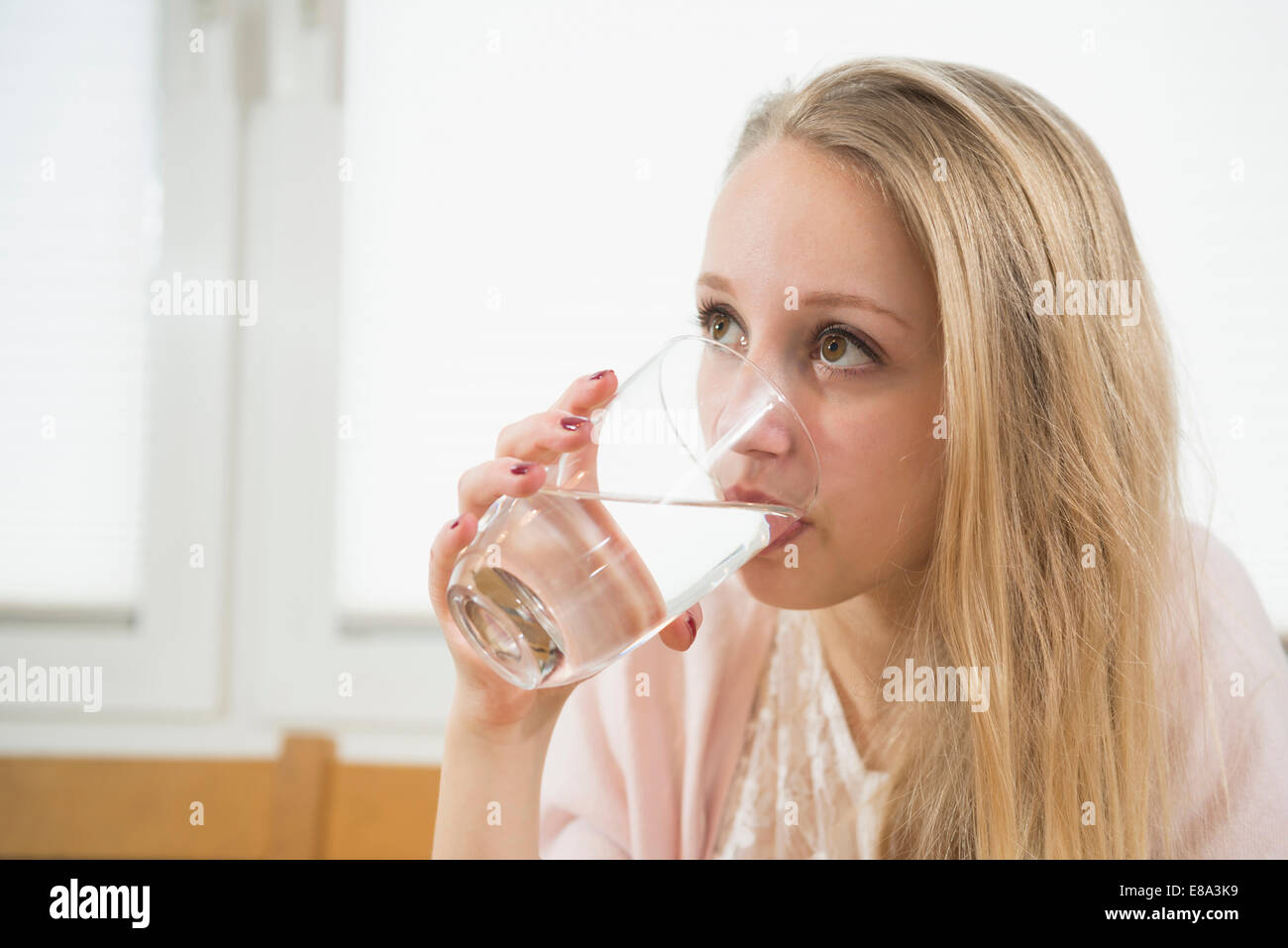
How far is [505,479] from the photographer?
0.56m

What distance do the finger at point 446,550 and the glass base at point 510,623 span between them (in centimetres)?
6

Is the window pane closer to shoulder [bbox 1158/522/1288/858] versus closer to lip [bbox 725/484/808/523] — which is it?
lip [bbox 725/484/808/523]

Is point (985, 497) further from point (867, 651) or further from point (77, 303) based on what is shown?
point (77, 303)

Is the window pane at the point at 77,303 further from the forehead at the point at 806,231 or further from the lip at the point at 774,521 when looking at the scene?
the lip at the point at 774,521

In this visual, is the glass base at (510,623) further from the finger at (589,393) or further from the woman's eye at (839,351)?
the woman's eye at (839,351)

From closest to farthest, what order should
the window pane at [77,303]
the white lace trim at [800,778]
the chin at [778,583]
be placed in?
the chin at [778,583] → the white lace trim at [800,778] → the window pane at [77,303]

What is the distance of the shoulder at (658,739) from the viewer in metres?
0.91

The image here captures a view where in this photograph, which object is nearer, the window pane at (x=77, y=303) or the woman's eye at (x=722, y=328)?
the woman's eye at (x=722, y=328)

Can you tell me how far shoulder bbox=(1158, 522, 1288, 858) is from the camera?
719 millimetres

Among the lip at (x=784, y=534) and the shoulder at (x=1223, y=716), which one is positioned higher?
the lip at (x=784, y=534)

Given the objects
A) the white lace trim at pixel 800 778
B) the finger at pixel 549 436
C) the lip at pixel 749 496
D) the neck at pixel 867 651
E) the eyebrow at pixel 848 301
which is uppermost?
the eyebrow at pixel 848 301

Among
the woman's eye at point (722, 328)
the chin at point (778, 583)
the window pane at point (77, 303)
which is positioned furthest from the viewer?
the window pane at point (77, 303)

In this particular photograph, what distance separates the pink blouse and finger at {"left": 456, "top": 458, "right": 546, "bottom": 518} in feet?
1.21

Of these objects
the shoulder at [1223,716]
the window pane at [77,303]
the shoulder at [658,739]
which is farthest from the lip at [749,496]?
the window pane at [77,303]
